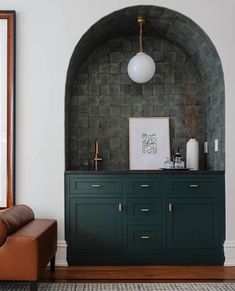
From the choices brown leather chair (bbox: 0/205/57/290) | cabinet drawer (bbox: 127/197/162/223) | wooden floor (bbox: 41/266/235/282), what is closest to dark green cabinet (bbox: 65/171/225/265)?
cabinet drawer (bbox: 127/197/162/223)

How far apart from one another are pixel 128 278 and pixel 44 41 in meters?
2.29

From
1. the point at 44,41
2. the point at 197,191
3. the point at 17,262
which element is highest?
the point at 44,41

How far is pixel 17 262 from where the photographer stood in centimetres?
320

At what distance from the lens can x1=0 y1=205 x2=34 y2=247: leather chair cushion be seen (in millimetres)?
3180

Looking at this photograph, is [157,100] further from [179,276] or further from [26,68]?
[179,276]

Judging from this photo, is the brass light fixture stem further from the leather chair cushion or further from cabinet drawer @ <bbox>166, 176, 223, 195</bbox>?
the leather chair cushion

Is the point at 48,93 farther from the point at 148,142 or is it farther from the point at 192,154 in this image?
the point at 192,154

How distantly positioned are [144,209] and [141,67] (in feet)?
4.71

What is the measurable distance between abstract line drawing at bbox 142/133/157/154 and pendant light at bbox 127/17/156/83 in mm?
587

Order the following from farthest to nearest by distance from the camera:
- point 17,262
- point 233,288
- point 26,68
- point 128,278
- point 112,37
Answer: point 112,37 → point 26,68 → point 128,278 → point 233,288 → point 17,262

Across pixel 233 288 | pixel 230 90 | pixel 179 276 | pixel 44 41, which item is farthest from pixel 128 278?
pixel 44 41

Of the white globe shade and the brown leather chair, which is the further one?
the white globe shade

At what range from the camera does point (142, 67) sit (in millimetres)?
4543

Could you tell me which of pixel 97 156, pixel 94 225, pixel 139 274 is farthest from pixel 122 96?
pixel 139 274
